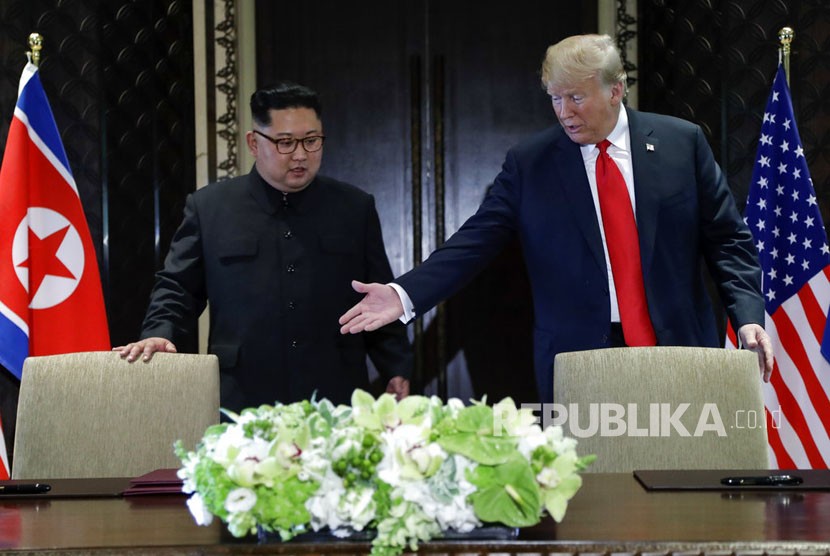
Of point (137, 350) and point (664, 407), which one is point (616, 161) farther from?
point (137, 350)

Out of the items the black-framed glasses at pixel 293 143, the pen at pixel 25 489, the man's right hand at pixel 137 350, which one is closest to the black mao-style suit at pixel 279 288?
the black-framed glasses at pixel 293 143

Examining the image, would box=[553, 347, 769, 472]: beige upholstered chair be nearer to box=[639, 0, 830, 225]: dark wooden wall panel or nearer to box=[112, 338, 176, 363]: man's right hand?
box=[112, 338, 176, 363]: man's right hand

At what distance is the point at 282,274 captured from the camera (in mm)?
3412

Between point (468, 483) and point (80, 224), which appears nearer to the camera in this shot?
point (468, 483)

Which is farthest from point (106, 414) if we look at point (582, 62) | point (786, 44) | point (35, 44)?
point (786, 44)

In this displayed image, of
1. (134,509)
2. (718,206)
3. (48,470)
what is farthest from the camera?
(718,206)

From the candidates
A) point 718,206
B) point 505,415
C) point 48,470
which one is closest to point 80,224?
point 48,470

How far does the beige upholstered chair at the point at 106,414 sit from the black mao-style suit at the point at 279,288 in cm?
62

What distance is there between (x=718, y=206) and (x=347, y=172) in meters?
1.96

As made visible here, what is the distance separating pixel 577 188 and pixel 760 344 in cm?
72

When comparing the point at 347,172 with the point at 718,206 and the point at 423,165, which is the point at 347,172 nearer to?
the point at 423,165

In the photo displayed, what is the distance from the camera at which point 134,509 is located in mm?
1952

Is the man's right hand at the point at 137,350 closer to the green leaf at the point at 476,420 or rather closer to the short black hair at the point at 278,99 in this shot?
the short black hair at the point at 278,99

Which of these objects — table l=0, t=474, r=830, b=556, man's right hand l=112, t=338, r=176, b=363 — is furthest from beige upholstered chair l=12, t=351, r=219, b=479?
table l=0, t=474, r=830, b=556
